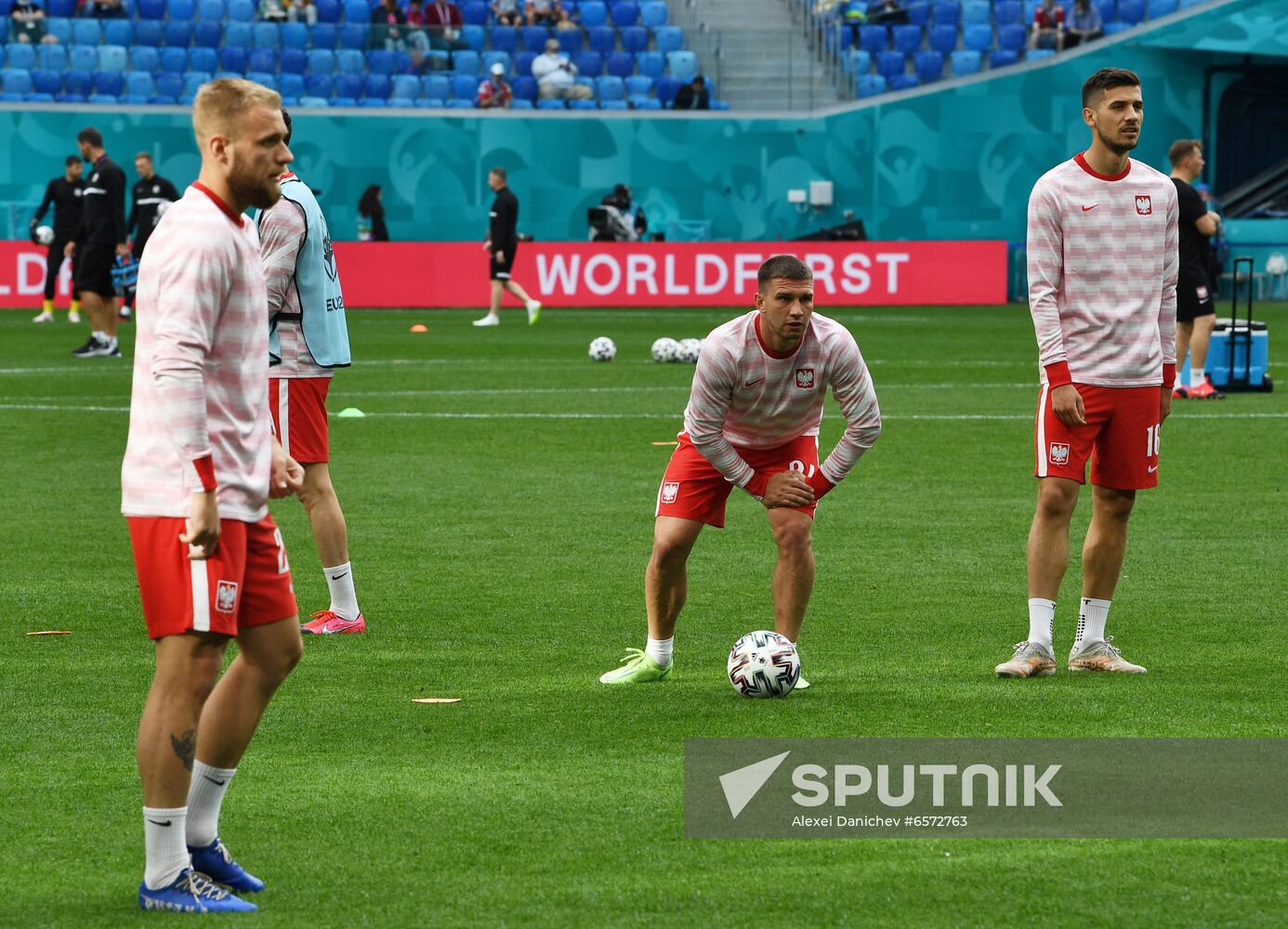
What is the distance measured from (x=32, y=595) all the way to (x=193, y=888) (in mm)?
4544

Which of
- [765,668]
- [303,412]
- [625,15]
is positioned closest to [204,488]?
[765,668]

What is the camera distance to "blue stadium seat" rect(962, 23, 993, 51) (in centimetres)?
3888

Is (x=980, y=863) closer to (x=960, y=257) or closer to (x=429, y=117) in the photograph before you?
(x=960, y=257)

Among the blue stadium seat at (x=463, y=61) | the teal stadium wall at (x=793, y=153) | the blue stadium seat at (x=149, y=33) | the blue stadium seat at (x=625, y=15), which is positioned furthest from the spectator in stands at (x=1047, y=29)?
the blue stadium seat at (x=149, y=33)

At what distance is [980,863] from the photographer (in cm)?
462

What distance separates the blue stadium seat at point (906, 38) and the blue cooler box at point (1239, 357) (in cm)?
2136

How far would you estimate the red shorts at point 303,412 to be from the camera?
7871mm

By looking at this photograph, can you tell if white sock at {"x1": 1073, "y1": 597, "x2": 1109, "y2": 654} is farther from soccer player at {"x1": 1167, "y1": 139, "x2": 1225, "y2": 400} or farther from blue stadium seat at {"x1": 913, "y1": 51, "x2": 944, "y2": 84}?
blue stadium seat at {"x1": 913, "y1": 51, "x2": 944, "y2": 84}

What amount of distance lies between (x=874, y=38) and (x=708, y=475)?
1294 inches

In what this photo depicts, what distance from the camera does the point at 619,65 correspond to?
38.0 meters

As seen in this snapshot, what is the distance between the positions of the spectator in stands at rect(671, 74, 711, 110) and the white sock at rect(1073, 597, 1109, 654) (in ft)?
103

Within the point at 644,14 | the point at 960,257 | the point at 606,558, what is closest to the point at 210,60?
the point at 644,14

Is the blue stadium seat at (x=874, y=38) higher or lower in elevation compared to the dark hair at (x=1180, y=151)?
higher

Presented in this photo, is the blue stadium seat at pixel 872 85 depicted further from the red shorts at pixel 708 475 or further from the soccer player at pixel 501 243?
the red shorts at pixel 708 475
